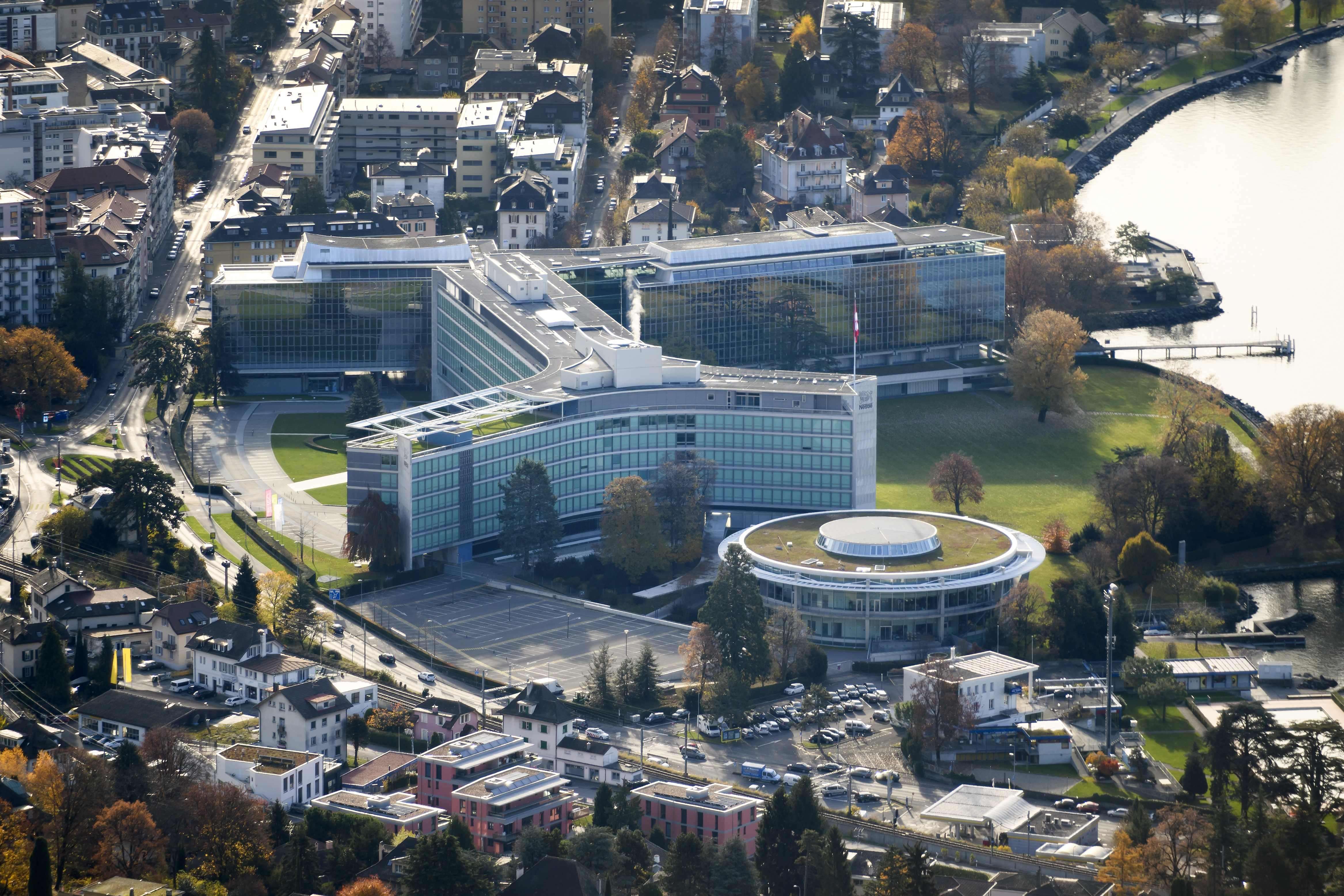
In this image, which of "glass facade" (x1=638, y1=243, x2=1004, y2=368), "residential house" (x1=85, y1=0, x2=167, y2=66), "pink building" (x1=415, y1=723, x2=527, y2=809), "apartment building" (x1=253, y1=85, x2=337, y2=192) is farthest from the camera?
"residential house" (x1=85, y1=0, x2=167, y2=66)

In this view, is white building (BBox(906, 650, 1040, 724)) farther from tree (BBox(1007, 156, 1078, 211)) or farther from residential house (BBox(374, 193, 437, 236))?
tree (BBox(1007, 156, 1078, 211))

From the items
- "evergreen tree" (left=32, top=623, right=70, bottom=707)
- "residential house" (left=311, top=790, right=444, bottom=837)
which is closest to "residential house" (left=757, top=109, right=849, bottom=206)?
"evergreen tree" (left=32, top=623, right=70, bottom=707)

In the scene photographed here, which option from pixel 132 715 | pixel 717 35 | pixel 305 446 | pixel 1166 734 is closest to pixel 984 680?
pixel 1166 734

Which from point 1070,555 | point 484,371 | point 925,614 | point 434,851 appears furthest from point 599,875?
point 484,371

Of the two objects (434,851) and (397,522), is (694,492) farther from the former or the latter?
(434,851)

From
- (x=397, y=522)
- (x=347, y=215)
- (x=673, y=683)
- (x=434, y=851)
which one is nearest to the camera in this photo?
(x=434, y=851)

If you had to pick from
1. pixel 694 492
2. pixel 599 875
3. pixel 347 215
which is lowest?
pixel 599 875

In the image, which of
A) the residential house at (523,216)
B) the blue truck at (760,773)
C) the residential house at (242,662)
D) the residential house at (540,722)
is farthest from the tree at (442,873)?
the residential house at (523,216)
